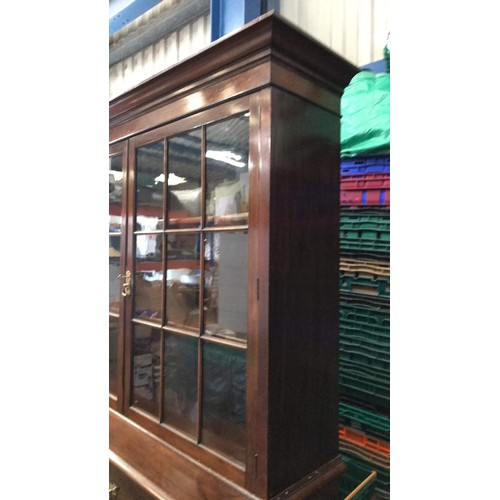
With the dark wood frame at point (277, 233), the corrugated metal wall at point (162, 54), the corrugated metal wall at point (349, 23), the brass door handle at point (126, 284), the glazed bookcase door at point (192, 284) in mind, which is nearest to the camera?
the dark wood frame at point (277, 233)

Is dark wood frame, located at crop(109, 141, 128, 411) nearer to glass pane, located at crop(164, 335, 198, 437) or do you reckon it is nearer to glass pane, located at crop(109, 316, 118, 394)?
glass pane, located at crop(109, 316, 118, 394)

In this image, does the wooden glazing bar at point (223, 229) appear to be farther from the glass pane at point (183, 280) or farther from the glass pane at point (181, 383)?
the glass pane at point (181, 383)

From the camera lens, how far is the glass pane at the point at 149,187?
1319mm

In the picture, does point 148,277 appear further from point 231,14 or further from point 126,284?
point 231,14

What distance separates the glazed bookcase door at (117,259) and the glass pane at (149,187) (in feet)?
0.25

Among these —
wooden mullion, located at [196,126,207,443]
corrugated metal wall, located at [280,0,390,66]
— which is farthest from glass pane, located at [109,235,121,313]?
corrugated metal wall, located at [280,0,390,66]

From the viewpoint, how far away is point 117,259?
150 centimetres

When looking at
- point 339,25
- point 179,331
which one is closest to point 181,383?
point 179,331

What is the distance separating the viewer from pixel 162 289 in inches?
50.9

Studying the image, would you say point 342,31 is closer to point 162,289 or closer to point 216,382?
point 162,289

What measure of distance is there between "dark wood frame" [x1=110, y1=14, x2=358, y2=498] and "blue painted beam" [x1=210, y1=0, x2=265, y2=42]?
0.47 m

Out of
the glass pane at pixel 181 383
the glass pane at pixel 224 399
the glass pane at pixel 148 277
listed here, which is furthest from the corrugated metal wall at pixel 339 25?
the glass pane at pixel 224 399
